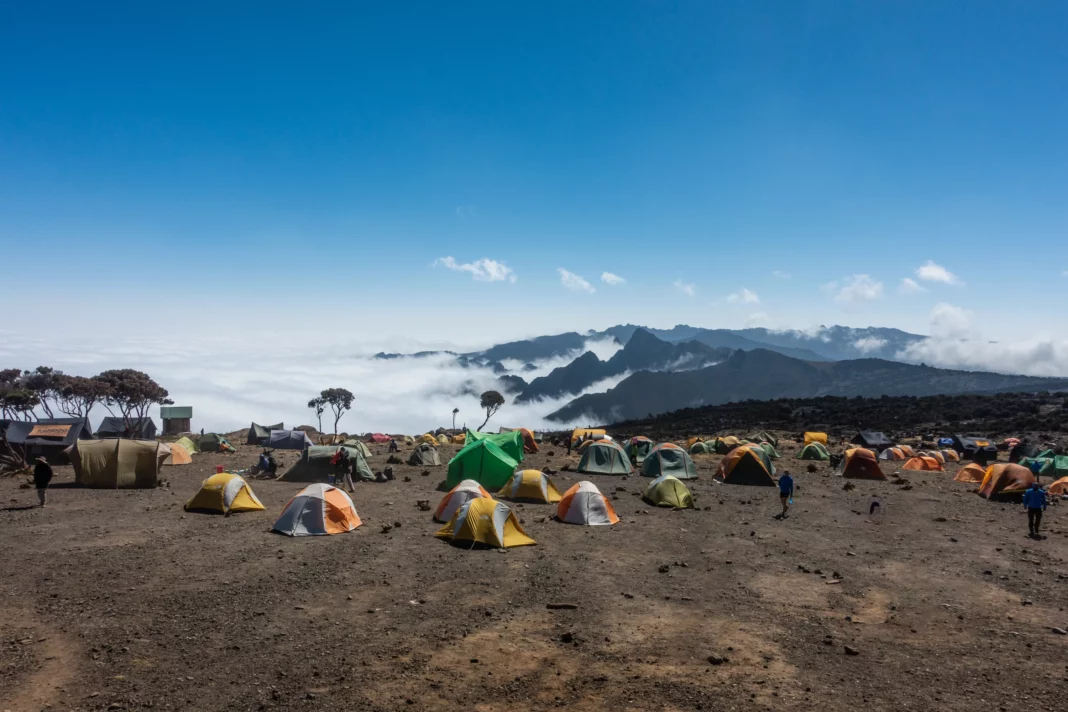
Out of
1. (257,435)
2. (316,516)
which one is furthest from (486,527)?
(257,435)

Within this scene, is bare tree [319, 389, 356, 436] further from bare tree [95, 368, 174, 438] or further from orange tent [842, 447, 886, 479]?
orange tent [842, 447, 886, 479]

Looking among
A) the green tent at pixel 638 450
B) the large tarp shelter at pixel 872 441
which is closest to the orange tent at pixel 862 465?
the green tent at pixel 638 450

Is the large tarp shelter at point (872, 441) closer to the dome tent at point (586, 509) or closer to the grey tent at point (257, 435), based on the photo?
the dome tent at point (586, 509)

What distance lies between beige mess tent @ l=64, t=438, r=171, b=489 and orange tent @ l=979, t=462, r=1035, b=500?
32.5 metres

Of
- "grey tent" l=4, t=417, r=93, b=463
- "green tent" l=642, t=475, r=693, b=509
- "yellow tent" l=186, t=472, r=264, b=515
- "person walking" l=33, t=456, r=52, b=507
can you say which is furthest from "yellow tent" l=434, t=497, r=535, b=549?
"grey tent" l=4, t=417, r=93, b=463

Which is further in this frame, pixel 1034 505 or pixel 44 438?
pixel 44 438

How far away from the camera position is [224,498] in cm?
1847

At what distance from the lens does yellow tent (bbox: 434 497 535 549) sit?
15.2m

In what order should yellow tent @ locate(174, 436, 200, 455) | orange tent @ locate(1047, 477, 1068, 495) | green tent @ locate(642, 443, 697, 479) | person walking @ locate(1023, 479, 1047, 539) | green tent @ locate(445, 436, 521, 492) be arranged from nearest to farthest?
person walking @ locate(1023, 479, 1047, 539), green tent @ locate(445, 436, 521, 492), orange tent @ locate(1047, 477, 1068, 495), green tent @ locate(642, 443, 697, 479), yellow tent @ locate(174, 436, 200, 455)

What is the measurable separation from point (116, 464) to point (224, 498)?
726cm

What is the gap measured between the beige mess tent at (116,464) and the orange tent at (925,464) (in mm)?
37364

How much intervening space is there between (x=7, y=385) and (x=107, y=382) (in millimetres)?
9212

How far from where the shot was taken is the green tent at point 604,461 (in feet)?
98.8

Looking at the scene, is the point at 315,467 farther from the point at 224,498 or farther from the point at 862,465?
the point at 862,465
